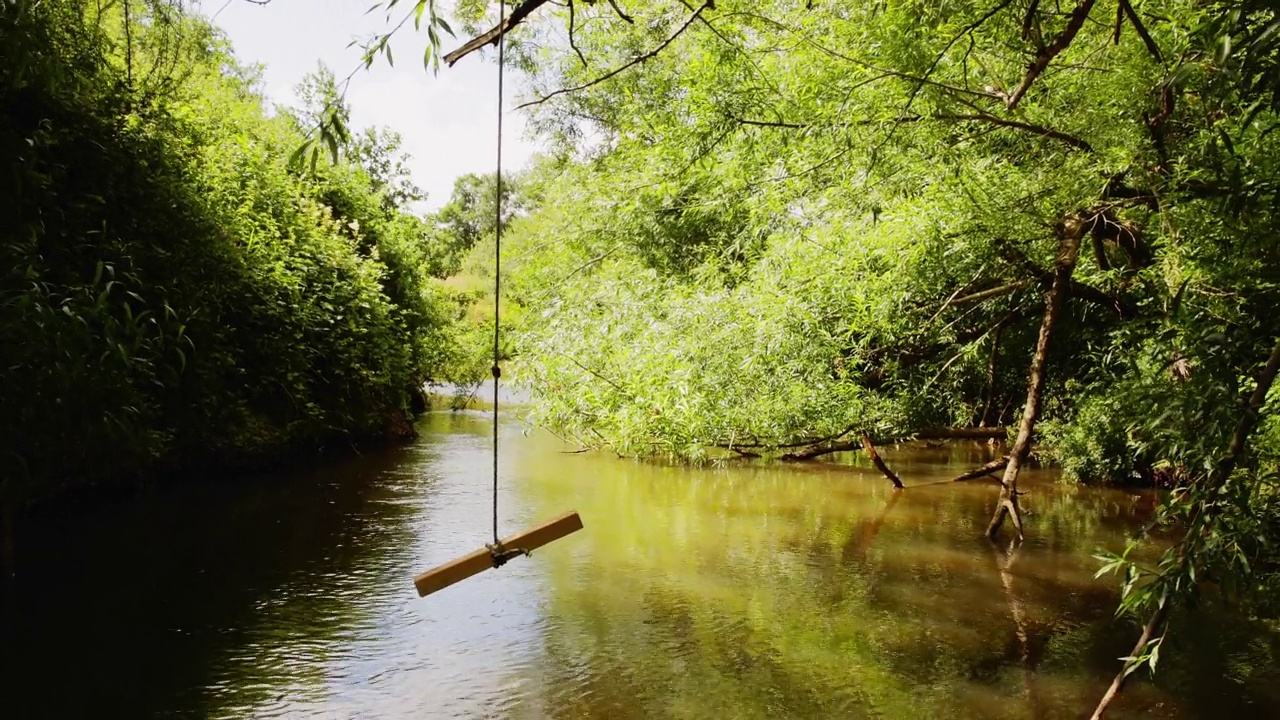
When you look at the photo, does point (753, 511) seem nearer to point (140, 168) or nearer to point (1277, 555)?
point (1277, 555)

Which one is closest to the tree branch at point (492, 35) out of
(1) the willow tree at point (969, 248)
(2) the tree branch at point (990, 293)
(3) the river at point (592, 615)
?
(1) the willow tree at point (969, 248)

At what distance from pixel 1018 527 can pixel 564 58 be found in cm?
889

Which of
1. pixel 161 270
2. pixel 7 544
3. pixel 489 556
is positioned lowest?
pixel 7 544

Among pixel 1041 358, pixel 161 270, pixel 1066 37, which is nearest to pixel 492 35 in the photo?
pixel 1066 37

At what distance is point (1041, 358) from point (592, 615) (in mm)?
3555

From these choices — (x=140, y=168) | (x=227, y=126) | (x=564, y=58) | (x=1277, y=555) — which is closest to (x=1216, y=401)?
(x=1277, y=555)

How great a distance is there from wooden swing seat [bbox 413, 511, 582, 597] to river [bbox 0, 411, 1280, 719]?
34.9 inches

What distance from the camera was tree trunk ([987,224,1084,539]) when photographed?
18.4 feet

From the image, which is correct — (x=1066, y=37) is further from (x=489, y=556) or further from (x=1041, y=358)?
(x=1041, y=358)

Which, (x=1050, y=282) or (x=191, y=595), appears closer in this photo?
(x=191, y=595)

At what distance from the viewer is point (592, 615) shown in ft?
15.6

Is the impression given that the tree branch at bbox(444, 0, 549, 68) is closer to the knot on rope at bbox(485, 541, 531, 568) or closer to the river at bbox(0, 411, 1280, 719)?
the knot on rope at bbox(485, 541, 531, 568)

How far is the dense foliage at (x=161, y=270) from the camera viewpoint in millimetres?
4246

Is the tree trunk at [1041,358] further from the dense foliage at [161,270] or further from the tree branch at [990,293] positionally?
the dense foliage at [161,270]
